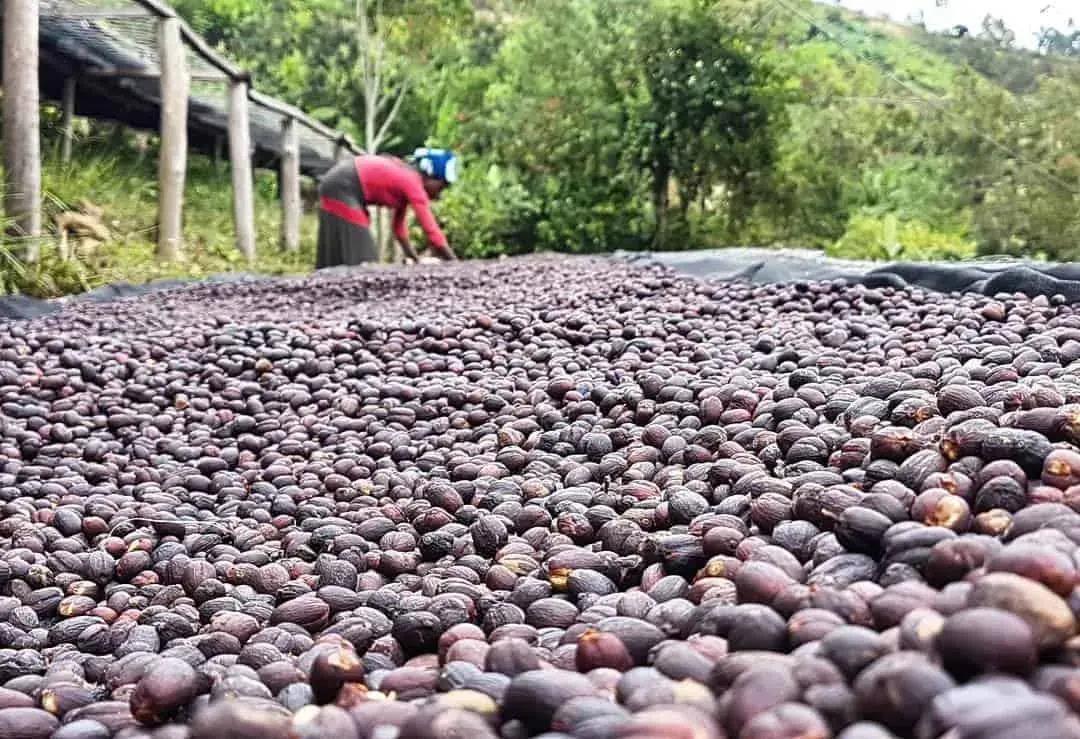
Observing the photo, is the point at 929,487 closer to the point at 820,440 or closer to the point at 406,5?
the point at 820,440

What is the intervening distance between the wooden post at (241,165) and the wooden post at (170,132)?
199 cm

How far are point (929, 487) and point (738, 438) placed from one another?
770 millimetres

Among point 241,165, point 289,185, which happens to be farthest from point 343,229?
point 289,185

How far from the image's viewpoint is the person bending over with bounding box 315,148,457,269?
9.18 metres

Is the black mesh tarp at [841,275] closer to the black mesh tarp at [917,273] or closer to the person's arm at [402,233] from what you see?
the black mesh tarp at [917,273]

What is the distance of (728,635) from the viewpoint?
1151 mm

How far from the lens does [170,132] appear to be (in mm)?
8609

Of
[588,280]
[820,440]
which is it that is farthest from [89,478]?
[588,280]

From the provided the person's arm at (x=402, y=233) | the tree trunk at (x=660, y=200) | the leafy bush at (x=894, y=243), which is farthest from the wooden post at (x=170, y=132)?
the leafy bush at (x=894, y=243)

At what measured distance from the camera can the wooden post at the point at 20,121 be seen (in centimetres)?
601

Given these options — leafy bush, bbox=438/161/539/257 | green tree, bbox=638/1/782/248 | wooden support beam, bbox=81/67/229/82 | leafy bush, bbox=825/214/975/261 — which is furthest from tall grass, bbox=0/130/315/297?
leafy bush, bbox=825/214/975/261

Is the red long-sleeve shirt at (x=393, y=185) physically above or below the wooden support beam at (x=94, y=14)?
below

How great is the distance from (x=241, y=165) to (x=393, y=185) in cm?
284

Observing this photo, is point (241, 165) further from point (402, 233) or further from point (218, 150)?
point (218, 150)
